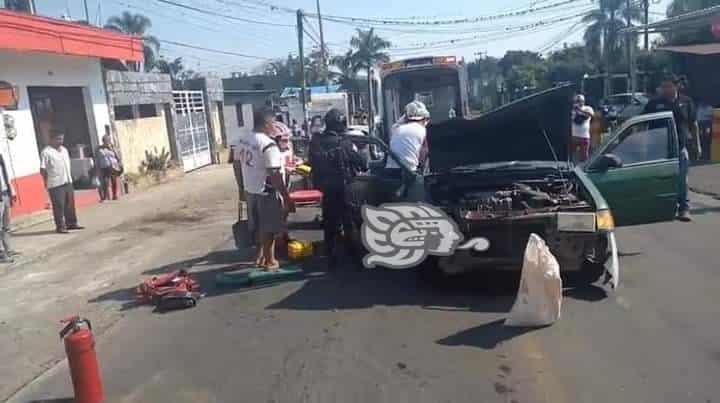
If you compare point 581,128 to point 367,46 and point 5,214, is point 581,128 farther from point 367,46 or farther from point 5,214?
point 367,46

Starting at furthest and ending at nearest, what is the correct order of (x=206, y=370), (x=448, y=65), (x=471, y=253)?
(x=448, y=65) < (x=471, y=253) < (x=206, y=370)

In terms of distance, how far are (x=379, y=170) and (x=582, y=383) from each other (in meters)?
3.97

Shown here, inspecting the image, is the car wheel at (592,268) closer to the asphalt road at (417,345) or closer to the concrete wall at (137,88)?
the asphalt road at (417,345)

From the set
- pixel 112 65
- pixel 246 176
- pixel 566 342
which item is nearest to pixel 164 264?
pixel 246 176

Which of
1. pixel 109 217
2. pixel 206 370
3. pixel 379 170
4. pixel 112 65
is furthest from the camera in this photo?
pixel 112 65

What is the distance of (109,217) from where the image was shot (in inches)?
488

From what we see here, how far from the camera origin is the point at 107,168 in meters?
14.4

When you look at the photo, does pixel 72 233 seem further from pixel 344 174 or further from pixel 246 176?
pixel 344 174

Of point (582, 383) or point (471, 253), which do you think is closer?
point (582, 383)

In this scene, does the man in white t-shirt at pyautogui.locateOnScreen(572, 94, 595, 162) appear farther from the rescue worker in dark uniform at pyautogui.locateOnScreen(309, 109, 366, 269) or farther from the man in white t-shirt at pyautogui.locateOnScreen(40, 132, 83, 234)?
the man in white t-shirt at pyautogui.locateOnScreen(40, 132, 83, 234)

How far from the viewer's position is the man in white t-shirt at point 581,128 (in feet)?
37.9

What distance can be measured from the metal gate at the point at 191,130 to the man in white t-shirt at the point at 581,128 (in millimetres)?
13798

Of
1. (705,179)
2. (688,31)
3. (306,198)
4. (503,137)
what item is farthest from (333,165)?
(688,31)

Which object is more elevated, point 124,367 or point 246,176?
point 246,176
